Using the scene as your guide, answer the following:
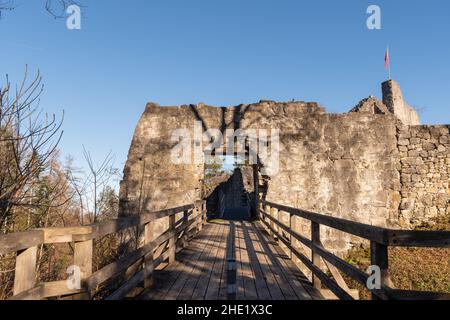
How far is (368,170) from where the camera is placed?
10.4 metres

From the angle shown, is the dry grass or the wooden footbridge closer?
the wooden footbridge

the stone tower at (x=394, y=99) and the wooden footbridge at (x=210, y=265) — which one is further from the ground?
the stone tower at (x=394, y=99)

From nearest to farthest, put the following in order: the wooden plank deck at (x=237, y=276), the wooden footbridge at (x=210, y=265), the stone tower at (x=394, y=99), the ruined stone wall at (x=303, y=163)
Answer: the wooden footbridge at (x=210, y=265), the wooden plank deck at (x=237, y=276), the ruined stone wall at (x=303, y=163), the stone tower at (x=394, y=99)

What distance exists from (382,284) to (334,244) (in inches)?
337

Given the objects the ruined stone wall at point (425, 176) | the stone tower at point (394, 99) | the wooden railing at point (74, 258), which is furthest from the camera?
the stone tower at point (394, 99)

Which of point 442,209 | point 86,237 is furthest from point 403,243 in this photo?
point 442,209

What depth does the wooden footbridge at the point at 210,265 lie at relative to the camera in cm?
206

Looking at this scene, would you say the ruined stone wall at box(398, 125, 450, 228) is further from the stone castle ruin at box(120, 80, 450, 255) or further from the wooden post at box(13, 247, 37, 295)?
the wooden post at box(13, 247, 37, 295)

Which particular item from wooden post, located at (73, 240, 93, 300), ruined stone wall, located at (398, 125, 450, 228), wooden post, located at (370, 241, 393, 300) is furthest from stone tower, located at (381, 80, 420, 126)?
wooden post, located at (73, 240, 93, 300)

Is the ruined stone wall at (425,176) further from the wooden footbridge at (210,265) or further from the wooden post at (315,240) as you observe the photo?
the wooden post at (315,240)

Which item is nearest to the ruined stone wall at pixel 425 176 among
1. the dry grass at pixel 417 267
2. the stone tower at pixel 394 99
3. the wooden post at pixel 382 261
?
the dry grass at pixel 417 267

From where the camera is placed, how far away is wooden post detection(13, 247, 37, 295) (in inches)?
76.7

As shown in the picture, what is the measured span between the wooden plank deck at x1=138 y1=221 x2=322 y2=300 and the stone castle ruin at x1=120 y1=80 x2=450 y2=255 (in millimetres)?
3732

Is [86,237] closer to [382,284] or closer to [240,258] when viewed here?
[382,284]
